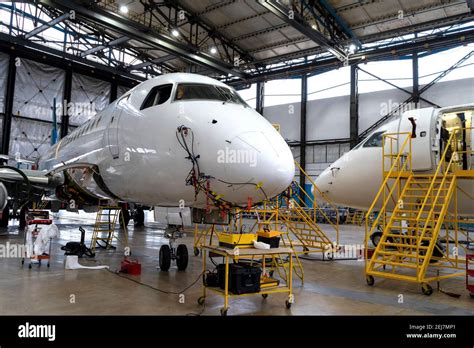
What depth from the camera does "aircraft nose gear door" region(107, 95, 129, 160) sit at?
8062mm

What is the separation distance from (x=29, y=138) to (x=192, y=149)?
Answer: 27331 millimetres

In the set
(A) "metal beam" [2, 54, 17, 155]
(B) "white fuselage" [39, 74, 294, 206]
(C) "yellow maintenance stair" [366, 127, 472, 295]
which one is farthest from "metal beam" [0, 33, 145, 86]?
(C) "yellow maintenance stair" [366, 127, 472, 295]

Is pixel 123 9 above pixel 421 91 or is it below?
above

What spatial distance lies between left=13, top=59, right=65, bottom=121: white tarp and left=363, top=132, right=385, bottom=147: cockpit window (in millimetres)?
26077

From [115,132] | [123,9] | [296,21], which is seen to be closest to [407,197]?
[115,132]

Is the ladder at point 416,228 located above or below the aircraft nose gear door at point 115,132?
below

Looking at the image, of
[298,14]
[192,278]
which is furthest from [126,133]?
[298,14]

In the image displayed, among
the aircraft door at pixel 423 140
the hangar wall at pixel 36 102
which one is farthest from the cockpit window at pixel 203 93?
the hangar wall at pixel 36 102

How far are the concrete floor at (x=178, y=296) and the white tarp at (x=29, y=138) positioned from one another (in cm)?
2126

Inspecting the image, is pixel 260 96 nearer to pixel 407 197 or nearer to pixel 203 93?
pixel 407 197

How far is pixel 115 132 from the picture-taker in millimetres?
8219

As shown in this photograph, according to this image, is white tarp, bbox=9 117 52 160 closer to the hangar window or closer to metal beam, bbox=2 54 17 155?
metal beam, bbox=2 54 17 155

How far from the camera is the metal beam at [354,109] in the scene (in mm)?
31141

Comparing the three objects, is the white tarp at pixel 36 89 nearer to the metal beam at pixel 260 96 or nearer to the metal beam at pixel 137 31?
the metal beam at pixel 137 31
